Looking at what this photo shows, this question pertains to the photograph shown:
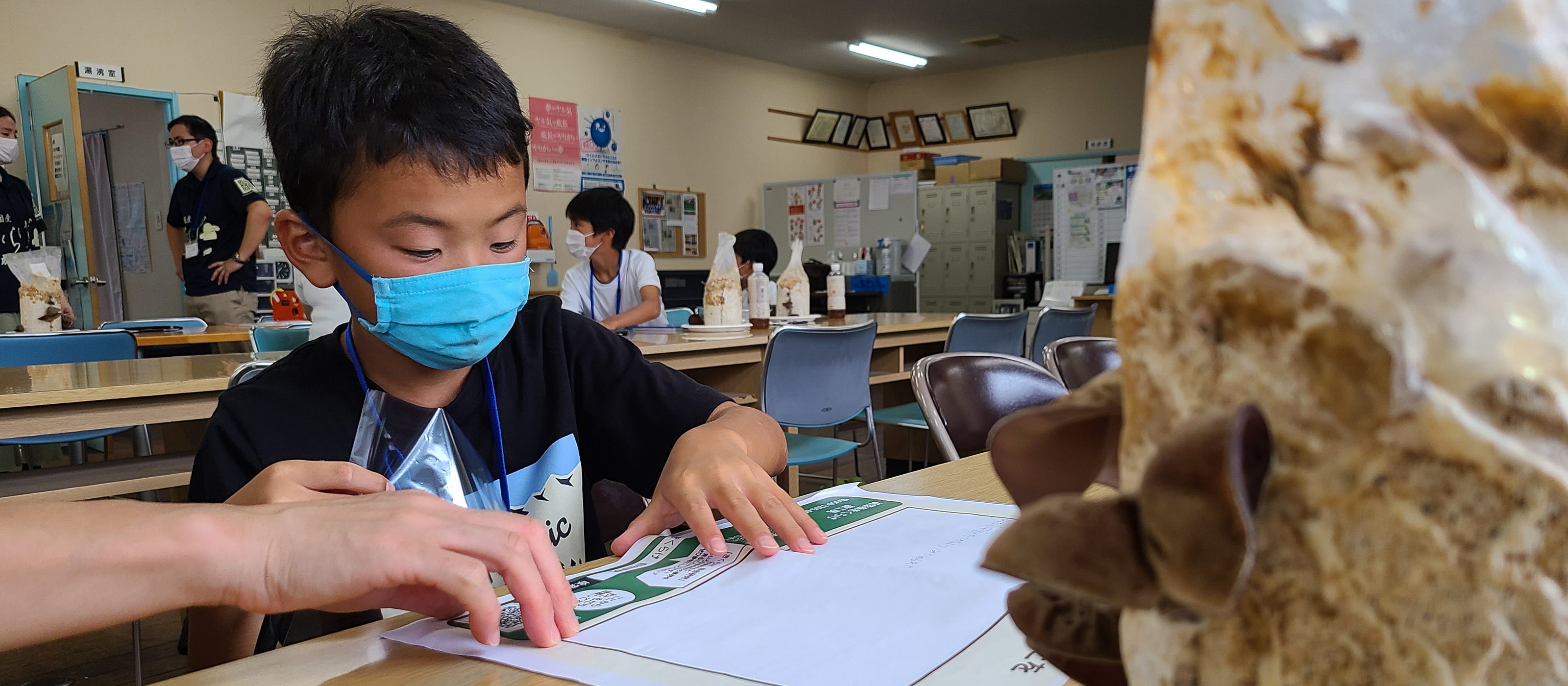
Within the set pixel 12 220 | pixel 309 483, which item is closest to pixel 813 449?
pixel 309 483

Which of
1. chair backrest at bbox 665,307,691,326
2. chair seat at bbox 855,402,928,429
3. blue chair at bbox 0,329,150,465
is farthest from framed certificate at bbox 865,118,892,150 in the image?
blue chair at bbox 0,329,150,465

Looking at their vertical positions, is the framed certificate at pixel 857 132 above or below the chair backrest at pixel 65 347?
above

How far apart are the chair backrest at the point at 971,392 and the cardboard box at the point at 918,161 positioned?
24.1 feet

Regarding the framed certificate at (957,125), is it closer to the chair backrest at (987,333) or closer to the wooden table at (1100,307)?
the wooden table at (1100,307)

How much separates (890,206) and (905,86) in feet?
6.18

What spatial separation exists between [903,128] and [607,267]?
6.20 m

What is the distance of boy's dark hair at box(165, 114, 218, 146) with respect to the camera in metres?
4.77

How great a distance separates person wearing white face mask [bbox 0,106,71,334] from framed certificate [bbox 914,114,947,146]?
7196 millimetres

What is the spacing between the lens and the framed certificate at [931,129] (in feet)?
31.1

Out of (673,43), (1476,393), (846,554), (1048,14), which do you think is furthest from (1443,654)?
(673,43)

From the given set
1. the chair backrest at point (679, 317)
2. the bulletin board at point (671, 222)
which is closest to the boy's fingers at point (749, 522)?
the chair backrest at point (679, 317)

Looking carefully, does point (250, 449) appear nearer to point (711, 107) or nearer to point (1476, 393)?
point (1476, 393)

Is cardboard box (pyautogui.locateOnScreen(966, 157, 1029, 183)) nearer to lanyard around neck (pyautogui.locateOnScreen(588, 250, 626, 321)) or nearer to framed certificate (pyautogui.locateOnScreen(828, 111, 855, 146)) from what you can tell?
framed certificate (pyautogui.locateOnScreen(828, 111, 855, 146))

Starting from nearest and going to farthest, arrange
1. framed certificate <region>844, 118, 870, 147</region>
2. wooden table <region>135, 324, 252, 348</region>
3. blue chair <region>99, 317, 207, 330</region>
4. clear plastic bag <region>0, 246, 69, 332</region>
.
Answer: wooden table <region>135, 324, 252, 348</region> → clear plastic bag <region>0, 246, 69, 332</region> → blue chair <region>99, 317, 207, 330</region> → framed certificate <region>844, 118, 870, 147</region>
